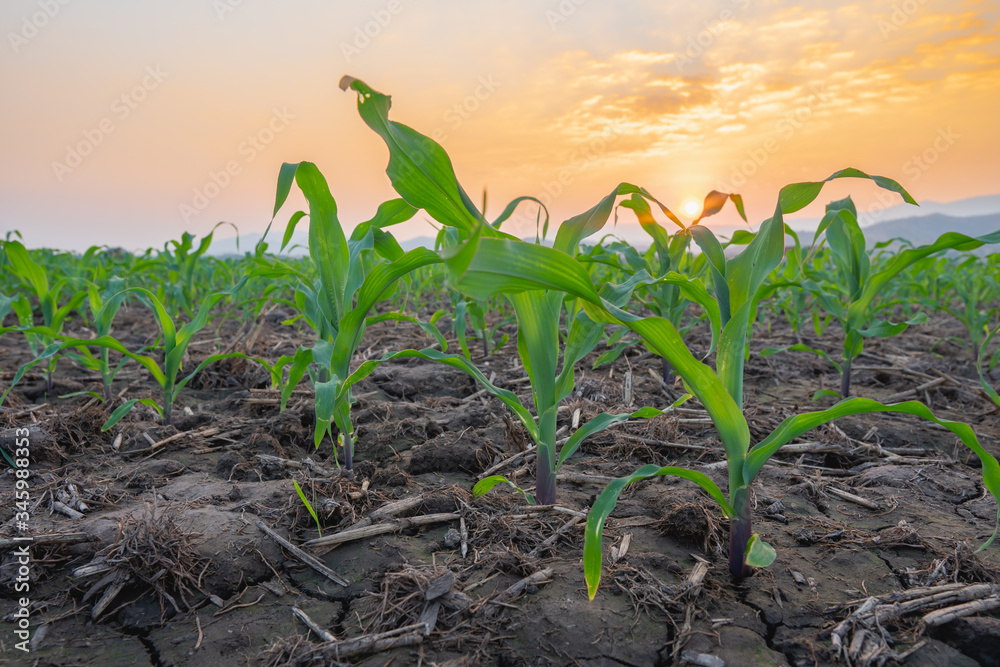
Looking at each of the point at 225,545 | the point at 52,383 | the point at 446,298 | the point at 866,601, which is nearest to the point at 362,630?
the point at 225,545

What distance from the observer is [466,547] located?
1370 mm

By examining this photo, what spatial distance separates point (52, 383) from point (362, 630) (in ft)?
8.16

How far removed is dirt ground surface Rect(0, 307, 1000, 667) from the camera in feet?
3.51

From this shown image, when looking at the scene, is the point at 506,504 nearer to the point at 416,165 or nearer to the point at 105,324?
the point at 416,165

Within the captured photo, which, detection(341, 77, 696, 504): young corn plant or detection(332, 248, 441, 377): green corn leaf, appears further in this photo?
detection(332, 248, 441, 377): green corn leaf

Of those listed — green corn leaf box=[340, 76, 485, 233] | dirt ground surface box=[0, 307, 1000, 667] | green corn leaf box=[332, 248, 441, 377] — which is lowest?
dirt ground surface box=[0, 307, 1000, 667]

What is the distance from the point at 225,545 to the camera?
1.36m

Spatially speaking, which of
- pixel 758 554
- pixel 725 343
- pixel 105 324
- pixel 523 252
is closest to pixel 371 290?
pixel 523 252

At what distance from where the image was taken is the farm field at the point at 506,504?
1.06 m

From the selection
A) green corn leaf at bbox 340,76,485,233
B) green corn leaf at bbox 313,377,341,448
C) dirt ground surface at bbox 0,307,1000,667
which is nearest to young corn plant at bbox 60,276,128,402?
dirt ground surface at bbox 0,307,1000,667

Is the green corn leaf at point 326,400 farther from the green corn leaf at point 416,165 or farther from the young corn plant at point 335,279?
the green corn leaf at point 416,165

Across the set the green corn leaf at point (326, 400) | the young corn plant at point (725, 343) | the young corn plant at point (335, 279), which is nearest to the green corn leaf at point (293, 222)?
the young corn plant at point (335, 279)

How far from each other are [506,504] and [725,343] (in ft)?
2.50

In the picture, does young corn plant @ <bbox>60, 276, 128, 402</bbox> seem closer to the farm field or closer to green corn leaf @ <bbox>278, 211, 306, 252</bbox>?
the farm field
